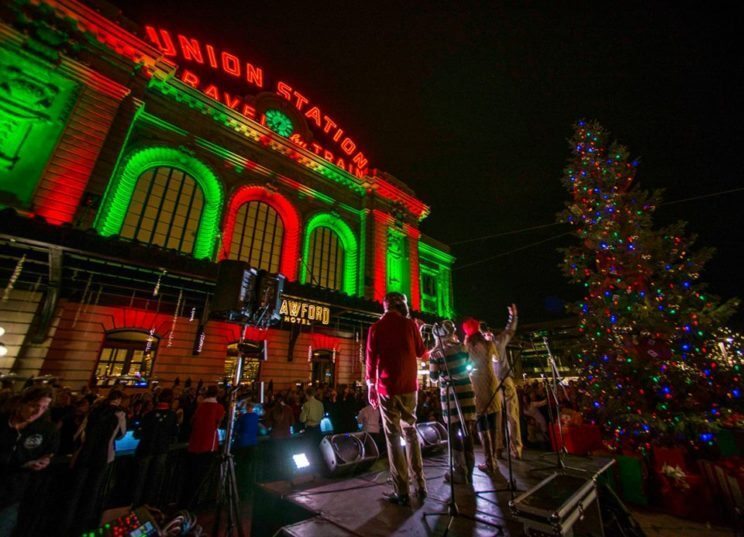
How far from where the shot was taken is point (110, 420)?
5.06 m

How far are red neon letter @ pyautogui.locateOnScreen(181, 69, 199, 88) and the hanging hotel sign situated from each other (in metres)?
12.6

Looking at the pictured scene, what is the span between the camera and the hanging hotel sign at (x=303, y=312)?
1111cm

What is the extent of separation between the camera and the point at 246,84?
60.5 feet

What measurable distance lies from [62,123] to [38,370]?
28.7 feet

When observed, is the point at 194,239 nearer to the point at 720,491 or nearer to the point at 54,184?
the point at 54,184

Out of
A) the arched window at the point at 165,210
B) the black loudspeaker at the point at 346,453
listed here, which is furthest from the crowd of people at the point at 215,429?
the arched window at the point at 165,210

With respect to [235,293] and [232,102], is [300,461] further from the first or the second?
[232,102]

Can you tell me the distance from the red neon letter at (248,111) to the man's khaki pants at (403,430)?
60.2 feet

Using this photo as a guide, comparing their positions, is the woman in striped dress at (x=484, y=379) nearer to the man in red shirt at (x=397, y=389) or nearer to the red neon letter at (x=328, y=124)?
the man in red shirt at (x=397, y=389)

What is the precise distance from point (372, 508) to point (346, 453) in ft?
6.03

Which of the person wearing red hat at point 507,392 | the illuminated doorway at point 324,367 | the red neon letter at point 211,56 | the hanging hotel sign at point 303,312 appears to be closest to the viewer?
the person wearing red hat at point 507,392

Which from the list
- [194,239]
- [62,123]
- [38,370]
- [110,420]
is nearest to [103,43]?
[62,123]

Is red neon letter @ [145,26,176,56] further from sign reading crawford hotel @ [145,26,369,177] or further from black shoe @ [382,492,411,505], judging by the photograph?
black shoe @ [382,492,411,505]

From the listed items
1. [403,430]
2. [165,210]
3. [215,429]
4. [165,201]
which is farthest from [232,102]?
[403,430]
